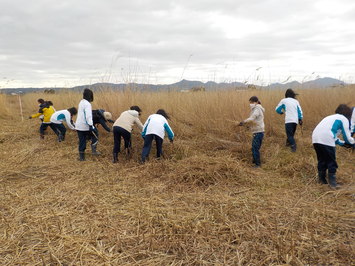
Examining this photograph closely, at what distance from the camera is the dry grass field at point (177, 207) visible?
2223 millimetres

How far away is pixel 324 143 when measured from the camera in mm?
3762

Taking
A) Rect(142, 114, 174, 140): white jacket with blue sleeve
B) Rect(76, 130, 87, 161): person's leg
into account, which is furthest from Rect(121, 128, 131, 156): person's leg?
Rect(76, 130, 87, 161): person's leg

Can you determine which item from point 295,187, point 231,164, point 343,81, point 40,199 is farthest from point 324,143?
point 343,81

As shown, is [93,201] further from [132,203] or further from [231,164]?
[231,164]

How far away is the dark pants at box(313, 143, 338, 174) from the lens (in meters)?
3.77

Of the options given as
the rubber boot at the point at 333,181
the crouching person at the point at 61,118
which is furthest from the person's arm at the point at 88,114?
the rubber boot at the point at 333,181

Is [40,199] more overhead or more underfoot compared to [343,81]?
more underfoot

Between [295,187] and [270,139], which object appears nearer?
[295,187]

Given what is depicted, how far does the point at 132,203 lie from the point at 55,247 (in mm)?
1090

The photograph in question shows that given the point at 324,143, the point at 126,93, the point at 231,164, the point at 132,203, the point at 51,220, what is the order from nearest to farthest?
the point at 51,220, the point at 132,203, the point at 324,143, the point at 231,164, the point at 126,93

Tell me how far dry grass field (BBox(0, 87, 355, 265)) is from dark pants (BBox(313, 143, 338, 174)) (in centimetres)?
31

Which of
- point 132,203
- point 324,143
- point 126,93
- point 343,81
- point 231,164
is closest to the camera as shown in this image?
point 132,203

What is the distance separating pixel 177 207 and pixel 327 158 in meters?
2.51

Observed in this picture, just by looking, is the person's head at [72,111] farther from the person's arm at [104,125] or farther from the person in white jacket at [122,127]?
the person in white jacket at [122,127]
